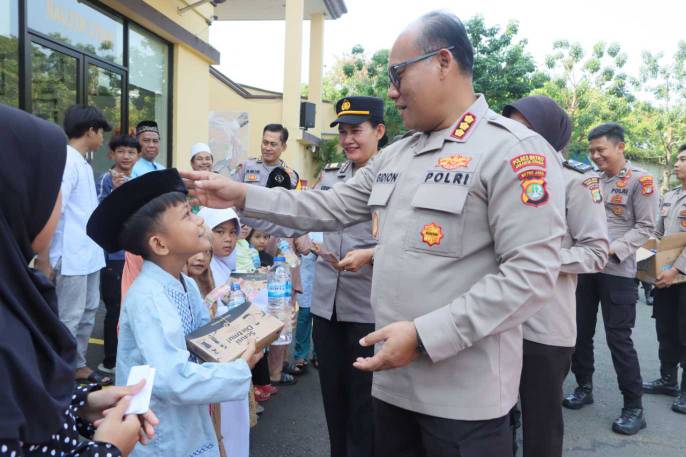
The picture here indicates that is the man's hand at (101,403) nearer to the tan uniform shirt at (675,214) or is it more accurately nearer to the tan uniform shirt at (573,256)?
the tan uniform shirt at (573,256)

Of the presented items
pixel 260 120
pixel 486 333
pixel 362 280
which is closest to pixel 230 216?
pixel 362 280

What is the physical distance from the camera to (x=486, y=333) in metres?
1.55

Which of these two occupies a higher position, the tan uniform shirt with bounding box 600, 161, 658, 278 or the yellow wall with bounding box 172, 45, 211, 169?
the yellow wall with bounding box 172, 45, 211, 169

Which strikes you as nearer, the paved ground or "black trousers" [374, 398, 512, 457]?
"black trousers" [374, 398, 512, 457]

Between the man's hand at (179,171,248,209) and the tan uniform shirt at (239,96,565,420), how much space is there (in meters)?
0.70

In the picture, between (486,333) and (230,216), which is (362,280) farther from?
(486,333)

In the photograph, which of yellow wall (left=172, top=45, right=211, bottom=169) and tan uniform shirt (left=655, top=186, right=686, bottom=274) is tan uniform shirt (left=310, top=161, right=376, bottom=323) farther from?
yellow wall (left=172, top=45, right=211, bottom=169)

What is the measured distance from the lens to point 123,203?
2092 millimetres

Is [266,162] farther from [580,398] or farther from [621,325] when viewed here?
[580,398]

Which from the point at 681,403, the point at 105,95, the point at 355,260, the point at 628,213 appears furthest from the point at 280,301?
the point at 105,95

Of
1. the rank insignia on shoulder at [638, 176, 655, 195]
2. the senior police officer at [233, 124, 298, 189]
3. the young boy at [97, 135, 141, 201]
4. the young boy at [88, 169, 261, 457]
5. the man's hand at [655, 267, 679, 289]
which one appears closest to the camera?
the young boy at [88, 169, 261, 457]

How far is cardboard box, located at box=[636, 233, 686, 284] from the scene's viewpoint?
15.0 feet

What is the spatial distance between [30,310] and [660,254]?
4.88m

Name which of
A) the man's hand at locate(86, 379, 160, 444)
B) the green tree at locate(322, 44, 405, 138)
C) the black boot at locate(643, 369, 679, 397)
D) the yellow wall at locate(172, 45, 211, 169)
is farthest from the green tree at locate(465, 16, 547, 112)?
the man's hand at locate(86, 379, 160, 444)
